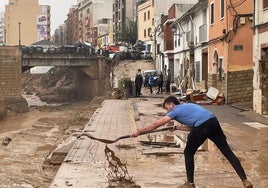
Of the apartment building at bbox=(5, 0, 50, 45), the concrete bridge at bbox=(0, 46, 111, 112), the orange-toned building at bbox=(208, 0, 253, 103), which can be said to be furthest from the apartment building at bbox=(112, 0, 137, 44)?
the orange-toned building at bbox=(208, 0, 253, 103)

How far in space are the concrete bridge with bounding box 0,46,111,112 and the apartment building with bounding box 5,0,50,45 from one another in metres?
47.0

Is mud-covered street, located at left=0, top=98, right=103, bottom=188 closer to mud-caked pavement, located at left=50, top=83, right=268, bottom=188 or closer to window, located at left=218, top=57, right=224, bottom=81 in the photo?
mud-caked pavement, located at left=50, top=83, right=268, bottom=188

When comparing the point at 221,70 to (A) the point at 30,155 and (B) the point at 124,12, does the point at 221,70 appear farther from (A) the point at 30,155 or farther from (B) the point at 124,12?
(B) the point at 124,12

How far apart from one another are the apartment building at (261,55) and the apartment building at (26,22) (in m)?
86.0

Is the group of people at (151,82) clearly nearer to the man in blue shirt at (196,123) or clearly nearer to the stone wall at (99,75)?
the stone wall at (99,75)

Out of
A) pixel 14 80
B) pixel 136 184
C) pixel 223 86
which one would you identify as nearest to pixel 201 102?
pixel 223 86

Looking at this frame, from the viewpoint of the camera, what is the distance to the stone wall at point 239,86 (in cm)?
2502

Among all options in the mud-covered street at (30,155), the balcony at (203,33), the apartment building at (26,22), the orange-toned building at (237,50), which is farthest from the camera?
the apartment building at (26,22)

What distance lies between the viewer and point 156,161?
10.5 m

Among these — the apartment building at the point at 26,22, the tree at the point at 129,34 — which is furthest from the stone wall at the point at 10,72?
the apartment building at the point at 26,22

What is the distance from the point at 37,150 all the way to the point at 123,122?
4.24 m

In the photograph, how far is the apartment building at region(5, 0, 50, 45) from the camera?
104 metres

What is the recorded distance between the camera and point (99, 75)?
5422cm

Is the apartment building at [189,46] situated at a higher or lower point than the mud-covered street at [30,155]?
higher
